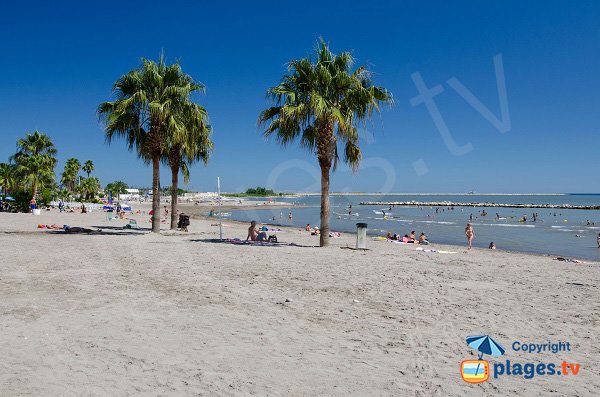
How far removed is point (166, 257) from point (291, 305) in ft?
22.5

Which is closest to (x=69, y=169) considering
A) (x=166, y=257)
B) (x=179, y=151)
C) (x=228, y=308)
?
(x=179, y=151)

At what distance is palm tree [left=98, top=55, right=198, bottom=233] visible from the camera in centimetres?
1866

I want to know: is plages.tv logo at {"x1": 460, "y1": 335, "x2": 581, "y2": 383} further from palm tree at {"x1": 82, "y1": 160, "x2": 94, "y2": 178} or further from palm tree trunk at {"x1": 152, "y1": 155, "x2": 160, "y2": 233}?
palm tree at {"x1": 82, "y1": 160, "x2": 94, "y2": 178}

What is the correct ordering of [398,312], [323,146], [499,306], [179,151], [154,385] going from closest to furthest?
[154,385], [398,312], [499,306], [323,146], [179,151]

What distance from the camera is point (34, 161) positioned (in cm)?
4694

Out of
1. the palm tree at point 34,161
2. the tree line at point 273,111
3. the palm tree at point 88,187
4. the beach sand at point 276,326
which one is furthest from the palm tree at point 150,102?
the palm tree at point 88,187

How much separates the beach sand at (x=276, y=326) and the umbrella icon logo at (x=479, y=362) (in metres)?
0.09

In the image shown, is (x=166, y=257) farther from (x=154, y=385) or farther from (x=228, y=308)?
(x=154, y=385)

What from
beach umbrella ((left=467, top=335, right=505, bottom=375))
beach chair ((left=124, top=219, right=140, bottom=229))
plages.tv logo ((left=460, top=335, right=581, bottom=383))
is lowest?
plages.tv logo ((left=460, top=335, right=581, bottom=383))

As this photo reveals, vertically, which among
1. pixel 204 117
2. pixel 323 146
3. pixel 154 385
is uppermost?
pixel 204 117

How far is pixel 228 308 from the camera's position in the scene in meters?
7.14

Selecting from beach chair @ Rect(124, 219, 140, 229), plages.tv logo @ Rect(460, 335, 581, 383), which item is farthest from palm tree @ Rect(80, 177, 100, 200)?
plages.tv logo @ Rect(460, 335, 581, 383)

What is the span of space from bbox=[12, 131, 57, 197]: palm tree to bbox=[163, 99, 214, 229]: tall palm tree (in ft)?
98.3

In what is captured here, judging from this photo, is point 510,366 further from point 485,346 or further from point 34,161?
point 34,161
